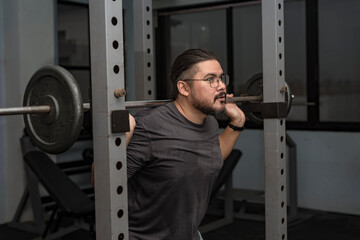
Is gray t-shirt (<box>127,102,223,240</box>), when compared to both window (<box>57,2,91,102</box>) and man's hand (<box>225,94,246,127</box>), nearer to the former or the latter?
man's hand (<box>225,94,246,127</box>)

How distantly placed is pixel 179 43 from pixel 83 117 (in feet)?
14.1

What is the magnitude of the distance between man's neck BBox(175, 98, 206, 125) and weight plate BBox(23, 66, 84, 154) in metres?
0.45

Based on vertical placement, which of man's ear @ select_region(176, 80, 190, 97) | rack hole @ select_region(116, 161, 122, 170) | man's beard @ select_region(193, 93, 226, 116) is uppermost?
man's ear @ select_region(176, 80, 190, 97)

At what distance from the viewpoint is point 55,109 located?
1219 mm

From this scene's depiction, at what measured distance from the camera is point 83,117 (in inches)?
47.4

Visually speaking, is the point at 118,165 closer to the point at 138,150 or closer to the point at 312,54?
the point at 138,150

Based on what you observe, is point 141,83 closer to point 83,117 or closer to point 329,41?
point 83,117

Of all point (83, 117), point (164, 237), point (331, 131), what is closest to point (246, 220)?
point (331, 131)

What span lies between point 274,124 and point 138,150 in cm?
57

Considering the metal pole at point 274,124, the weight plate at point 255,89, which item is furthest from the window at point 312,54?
the metal pole at point 274,124

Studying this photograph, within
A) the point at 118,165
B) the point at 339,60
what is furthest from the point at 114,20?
the point at 339,60

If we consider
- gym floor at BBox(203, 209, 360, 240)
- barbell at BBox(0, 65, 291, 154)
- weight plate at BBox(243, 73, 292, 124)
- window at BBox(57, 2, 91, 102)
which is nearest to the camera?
barbell at BBox(0, 65, 291, 154)

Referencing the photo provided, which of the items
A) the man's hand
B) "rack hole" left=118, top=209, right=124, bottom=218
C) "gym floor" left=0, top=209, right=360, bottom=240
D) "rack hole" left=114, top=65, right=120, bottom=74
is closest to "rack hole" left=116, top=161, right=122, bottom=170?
"rack hole" left=118, top=209, right=124, bottom=218

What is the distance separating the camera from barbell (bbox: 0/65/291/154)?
117 cm
